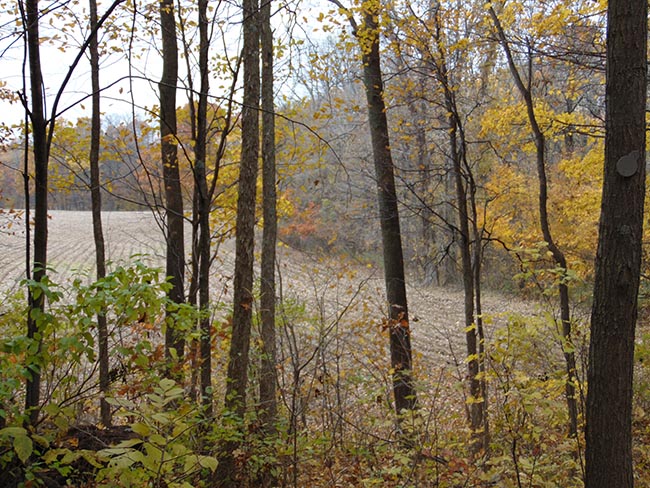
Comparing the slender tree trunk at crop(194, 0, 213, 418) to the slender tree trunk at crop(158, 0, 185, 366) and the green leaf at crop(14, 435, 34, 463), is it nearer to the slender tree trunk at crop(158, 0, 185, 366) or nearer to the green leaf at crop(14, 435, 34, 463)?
the slender tree trunk at crop(158, 0, 185, 366)

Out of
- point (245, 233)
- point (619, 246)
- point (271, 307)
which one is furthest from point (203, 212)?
point (619, 246)

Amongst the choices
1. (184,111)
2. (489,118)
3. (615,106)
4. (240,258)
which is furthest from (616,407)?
(184,111)

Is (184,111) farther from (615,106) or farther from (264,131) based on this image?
(615,106)

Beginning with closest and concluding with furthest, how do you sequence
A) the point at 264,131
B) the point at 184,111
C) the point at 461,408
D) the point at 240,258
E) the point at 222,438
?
the point at 222,438 → the point at 240,258 → the point at 264,131 → the point at 184,111 → the point at 461,408

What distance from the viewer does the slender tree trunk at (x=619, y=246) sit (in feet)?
10.2

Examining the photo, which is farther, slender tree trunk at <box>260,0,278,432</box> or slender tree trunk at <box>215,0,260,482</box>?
slender tree trunk at <box>260,0,278,432</box>

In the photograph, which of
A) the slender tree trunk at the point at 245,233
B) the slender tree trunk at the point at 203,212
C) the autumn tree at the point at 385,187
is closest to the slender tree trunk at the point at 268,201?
the slender tree trunk at the point at 203,212

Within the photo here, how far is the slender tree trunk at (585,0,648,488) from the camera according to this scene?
3107 mm

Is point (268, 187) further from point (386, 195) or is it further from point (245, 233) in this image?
point (245, 233)

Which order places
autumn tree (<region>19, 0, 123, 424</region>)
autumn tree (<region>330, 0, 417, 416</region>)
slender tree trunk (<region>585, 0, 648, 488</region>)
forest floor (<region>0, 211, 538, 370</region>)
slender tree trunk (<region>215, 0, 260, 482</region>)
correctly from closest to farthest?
autumn tree (<region>19, 0, 123, 424</region>) < slender tree trunk (<region>585, 0, 648, 488</region>) < slender tree trunk (<region>215, 0, 260, 482</region>) < autumn tree (<region>330, 0, 417, 416</region>) < forest floor (<region>0, 211, 538, 370</region>)

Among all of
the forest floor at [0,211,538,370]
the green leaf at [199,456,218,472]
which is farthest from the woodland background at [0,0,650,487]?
the forest floor at [0,211,538,370]

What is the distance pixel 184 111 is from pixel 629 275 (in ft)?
24.2

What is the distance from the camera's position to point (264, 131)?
7.02 m

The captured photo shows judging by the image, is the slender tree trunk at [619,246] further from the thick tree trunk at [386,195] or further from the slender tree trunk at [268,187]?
the thick tree trunk at [386,195]
